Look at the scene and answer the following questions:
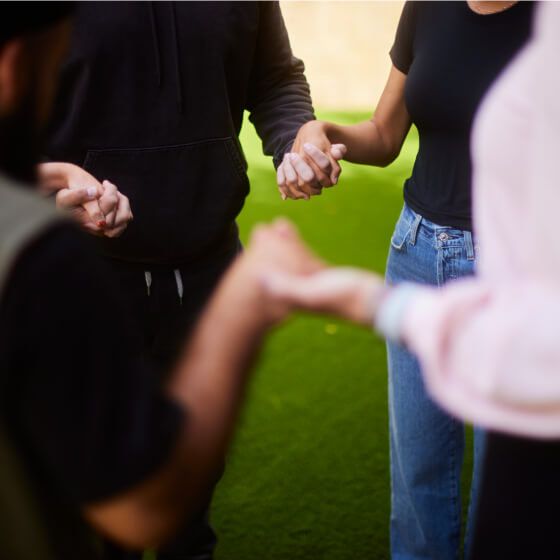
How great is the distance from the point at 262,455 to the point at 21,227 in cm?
242

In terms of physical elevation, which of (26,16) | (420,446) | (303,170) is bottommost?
(420,446)

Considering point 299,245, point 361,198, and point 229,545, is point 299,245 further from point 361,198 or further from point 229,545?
point 361,198

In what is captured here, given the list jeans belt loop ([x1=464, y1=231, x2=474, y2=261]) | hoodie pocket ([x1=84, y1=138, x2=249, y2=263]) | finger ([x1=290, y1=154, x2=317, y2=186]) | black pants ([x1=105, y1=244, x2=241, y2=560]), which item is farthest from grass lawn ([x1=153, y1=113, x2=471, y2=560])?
jeans belt loop ([x1=464, y1=231, x2=474, y2=261])

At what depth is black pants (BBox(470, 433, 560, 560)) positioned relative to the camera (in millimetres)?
1022

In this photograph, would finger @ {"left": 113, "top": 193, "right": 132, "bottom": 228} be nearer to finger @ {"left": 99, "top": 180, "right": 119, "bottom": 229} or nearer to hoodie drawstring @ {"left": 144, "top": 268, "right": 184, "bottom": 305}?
finger @ {"left": 99, "top": 180, "right": 119, "bottom": 229}

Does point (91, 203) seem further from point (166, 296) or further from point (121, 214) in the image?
point (166, 296)

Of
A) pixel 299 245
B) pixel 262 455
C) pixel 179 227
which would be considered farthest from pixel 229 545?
pixel 299 245

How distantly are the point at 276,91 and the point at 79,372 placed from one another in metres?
1.65

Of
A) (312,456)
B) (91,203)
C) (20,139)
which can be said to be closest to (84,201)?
(91,203)

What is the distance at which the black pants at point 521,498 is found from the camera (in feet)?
3.35

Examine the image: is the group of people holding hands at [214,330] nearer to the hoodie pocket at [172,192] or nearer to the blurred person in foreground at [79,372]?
the blurred person in foreground at [79,372]

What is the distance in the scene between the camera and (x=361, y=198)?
628 cm

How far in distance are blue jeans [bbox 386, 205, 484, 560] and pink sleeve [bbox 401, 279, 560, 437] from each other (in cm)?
95

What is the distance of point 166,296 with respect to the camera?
2064mm
